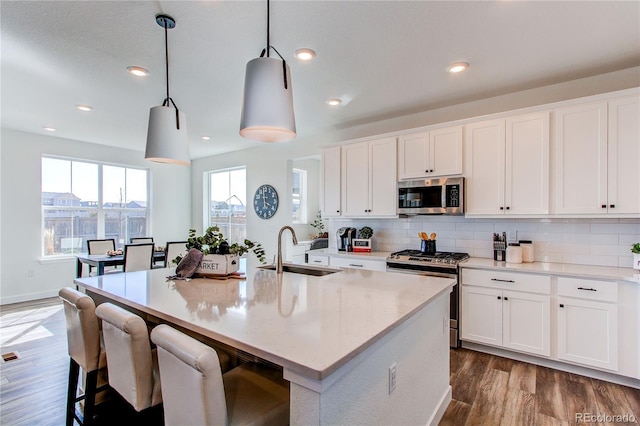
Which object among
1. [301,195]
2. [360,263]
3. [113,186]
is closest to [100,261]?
[113,186]

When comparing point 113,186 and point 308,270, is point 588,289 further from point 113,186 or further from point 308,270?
point 113,186

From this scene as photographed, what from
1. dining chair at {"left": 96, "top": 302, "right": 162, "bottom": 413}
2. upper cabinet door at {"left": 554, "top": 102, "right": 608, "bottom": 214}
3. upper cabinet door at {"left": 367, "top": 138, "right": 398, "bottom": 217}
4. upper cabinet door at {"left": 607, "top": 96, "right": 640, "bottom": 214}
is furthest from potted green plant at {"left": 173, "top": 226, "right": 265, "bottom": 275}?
upper cabinet door at {"left": 607, "top": 96, "right": 640, "bottom": 214}

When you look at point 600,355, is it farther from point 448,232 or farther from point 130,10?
point 130,10

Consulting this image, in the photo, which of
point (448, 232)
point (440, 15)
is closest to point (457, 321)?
point (448, 232)

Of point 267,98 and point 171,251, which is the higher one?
point 267,98

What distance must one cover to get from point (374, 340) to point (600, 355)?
2.58m

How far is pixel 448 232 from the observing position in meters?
3.80

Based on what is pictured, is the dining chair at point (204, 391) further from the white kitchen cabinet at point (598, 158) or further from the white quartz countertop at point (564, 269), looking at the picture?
the white kitchen cabinet at point (598, 158)

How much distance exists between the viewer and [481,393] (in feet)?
8.04

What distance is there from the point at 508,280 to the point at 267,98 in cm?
267

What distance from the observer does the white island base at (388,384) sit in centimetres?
102

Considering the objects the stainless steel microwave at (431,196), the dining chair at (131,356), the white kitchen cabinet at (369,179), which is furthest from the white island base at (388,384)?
the white kitchen cabinet at (369,179)

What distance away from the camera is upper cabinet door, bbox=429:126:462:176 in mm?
3406

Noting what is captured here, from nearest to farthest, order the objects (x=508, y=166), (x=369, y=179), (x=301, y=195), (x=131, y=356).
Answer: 1. (x=131, y=356)
2. (x=508, y=166)
3. (x=369, y=179)
4. (x=301, y=195)
